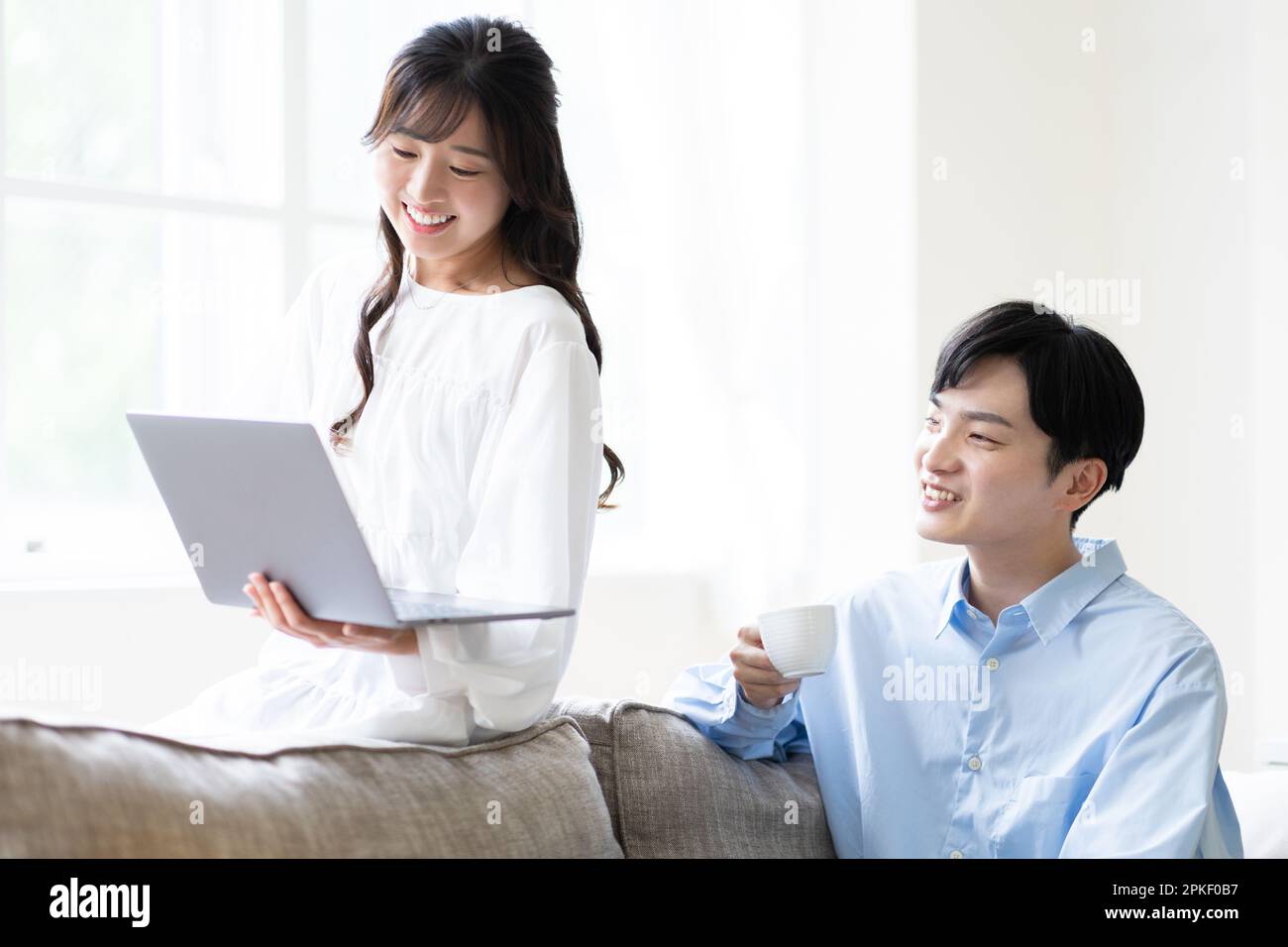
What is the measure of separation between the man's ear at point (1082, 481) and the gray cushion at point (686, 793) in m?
0.50

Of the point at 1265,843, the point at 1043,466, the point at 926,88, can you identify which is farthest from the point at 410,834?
the point at 926,88

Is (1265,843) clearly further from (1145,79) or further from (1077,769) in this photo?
(1145,79)

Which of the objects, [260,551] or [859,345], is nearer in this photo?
[260,551]

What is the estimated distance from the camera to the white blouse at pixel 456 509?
142cm

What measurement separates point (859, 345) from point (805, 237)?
1.12ft

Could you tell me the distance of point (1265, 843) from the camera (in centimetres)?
163

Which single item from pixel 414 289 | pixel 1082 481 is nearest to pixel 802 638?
pixel 1082 481

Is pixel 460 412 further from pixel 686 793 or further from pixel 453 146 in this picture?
pixel 686 793

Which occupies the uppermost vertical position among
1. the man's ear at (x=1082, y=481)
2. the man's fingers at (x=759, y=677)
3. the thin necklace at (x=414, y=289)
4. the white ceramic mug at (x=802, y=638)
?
the thin necklace at (x=414, y=289)

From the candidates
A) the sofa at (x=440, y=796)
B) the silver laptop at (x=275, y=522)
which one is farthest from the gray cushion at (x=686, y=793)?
the silver laptop at (x=275, y=522)

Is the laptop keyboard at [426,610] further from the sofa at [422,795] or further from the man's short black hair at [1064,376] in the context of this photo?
the man's short black hair at [1064,376]

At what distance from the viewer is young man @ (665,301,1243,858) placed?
154 cm

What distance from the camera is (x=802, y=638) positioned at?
1.46 metres

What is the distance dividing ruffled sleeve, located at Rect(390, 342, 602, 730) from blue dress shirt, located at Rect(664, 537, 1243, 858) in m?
0.33
